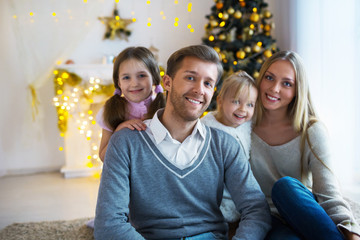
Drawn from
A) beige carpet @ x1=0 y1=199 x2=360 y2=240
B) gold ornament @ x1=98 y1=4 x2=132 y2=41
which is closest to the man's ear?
beige carpet @ x1=0 y1=199 x2=360 y2=240

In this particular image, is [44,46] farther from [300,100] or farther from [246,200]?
[246,200]

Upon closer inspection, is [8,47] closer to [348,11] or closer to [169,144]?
[169,144]

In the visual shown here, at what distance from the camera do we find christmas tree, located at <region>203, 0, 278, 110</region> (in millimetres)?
3475

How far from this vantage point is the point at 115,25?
151 inches

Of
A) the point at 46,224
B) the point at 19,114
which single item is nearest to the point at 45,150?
the point at 19,114

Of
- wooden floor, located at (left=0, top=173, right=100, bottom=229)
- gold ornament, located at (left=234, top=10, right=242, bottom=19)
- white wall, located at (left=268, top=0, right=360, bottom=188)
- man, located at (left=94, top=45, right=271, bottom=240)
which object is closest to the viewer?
man, located at (left=94, top=45, right=271, bottom=240)

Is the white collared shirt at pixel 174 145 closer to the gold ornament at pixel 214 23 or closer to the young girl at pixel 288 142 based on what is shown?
the young girl at pixel 288 142

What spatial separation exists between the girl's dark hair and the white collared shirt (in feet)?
1.33

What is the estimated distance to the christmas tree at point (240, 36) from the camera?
11.4ft

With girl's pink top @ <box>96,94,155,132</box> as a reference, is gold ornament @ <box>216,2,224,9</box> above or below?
above

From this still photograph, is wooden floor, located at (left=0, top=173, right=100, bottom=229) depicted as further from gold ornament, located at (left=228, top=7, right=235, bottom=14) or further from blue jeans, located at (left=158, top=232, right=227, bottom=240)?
gold ornament, located at (left=228, top=7, right=235, bottom=14)

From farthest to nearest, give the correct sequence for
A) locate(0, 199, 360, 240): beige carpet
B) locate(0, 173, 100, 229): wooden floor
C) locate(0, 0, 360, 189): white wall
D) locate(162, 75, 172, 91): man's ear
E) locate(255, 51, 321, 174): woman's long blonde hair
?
locate(0, 0, 360, 189): white wall
locate(0, 173, 100, 229): wooden floor
locate(0, 199, 360, 240): beige carpet
locate(255, 51, 321, 174): woman's long blonde hair
locate(162, 75, 172, 91): man's ear

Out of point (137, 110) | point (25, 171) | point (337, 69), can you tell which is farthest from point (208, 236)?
point (25, 171)

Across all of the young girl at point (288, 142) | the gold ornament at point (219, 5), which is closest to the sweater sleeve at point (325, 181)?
the young girl at point (288, 142)
